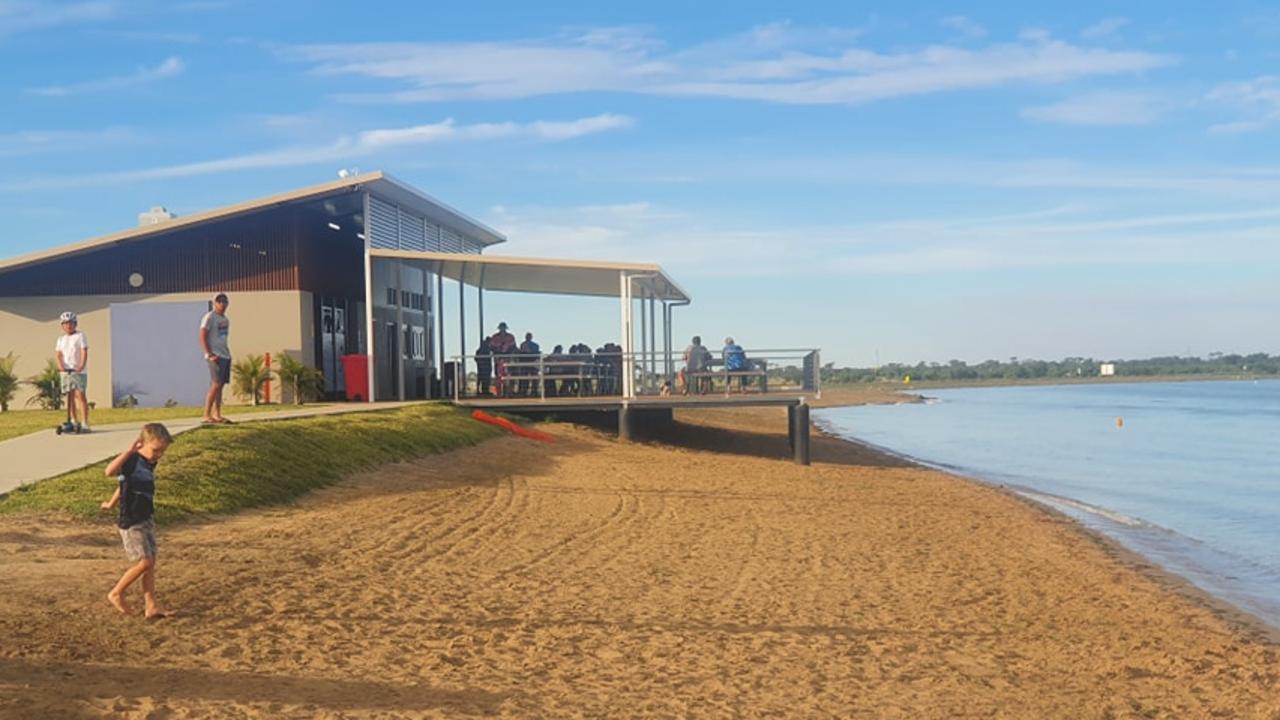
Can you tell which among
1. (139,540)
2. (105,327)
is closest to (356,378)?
(105,327)

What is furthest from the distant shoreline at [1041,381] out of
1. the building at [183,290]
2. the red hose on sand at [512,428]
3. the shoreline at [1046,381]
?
the red hose on sand at [512,428]

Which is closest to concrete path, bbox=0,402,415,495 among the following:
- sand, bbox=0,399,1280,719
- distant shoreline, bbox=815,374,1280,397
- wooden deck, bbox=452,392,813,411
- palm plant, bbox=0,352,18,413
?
sand, bbox=0,399,1280,719

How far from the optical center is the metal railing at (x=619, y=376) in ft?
74.8

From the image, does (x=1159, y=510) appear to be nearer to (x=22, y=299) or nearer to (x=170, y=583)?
(x=170, y=583)

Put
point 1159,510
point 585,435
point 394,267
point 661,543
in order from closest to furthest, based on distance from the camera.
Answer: point 661,543 → point 1159,510 → point 585,435 → point 394,267

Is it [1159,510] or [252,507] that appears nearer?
[252,507]

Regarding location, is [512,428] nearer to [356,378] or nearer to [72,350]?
[356,378]

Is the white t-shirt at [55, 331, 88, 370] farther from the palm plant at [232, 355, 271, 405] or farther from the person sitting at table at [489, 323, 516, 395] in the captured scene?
the person sitting at table at [489, 323, 516, 395]

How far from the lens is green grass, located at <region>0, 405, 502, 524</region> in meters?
10.6

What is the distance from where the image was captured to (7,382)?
22.8 metres

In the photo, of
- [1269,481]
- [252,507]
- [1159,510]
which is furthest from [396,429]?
[1269,481]

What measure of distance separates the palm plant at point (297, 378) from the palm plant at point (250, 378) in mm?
297

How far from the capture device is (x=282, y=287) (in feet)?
75.6

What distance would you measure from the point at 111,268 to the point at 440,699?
19.3 meters
